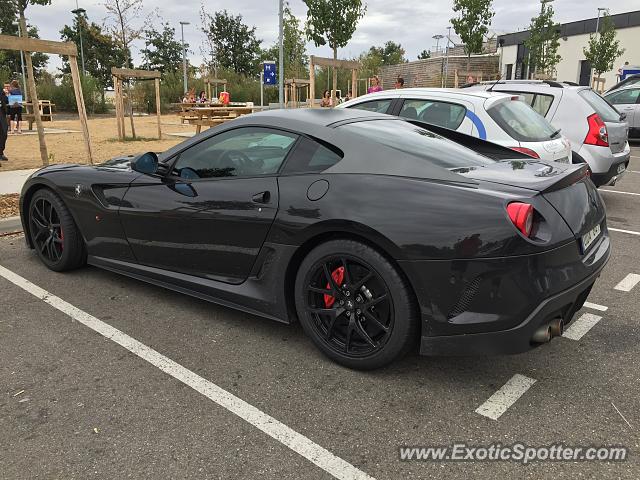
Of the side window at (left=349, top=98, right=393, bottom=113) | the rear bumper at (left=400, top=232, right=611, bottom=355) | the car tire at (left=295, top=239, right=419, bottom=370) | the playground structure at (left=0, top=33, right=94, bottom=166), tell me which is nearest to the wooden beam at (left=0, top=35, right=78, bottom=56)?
the playground structure at (left=0, top=33, right=94, bottom=166)

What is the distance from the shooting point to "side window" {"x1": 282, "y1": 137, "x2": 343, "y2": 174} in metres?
3.04

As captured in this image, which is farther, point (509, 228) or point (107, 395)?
point (107, 395)

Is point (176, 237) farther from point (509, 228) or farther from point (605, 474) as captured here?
point (605, 474)

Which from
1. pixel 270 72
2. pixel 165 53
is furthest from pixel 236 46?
pixel 270 72

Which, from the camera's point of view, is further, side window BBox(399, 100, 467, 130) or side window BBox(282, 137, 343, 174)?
side window BBox(399, 100, 467, 130)

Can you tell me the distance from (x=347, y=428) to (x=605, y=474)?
1.06m

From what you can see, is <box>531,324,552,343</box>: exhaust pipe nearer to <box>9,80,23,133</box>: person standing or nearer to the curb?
the curb

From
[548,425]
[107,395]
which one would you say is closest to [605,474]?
[548,425]

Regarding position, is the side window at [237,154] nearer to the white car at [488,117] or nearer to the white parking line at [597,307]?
the white parking line at [597,307]

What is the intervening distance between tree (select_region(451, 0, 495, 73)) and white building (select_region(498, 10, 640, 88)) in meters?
12.2

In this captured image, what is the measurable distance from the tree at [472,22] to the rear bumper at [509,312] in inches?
966

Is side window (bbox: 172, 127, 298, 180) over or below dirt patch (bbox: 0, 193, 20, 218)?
over

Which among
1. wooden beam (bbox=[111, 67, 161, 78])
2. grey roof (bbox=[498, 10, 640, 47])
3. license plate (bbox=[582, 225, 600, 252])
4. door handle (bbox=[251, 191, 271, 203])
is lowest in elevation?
license plate (bbox=[582, 225, 600, 252])

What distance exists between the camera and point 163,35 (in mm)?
50438
